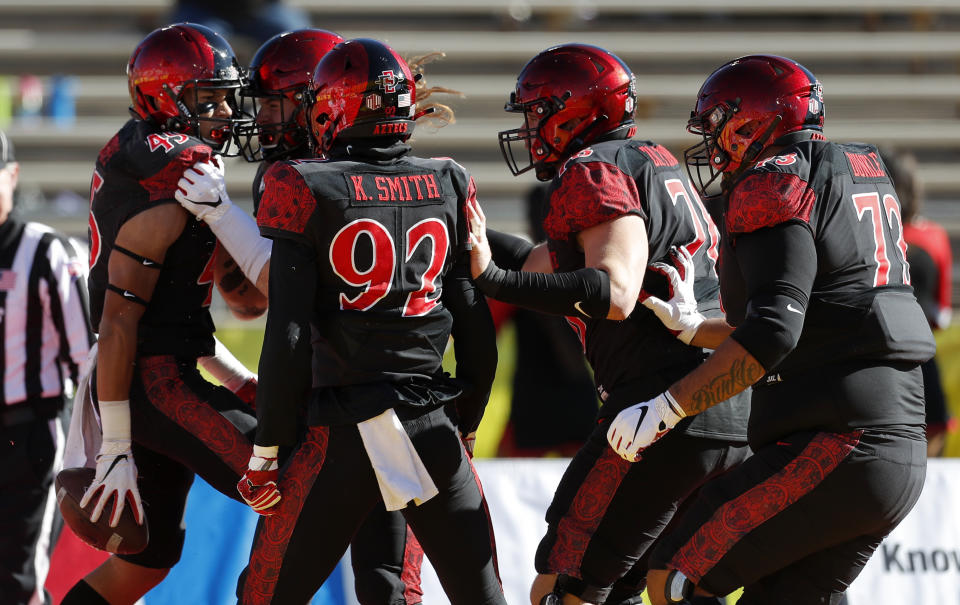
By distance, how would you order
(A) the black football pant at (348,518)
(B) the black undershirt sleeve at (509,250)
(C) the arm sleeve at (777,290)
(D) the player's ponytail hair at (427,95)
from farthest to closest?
(B) the black undershirt sleeve at (509,250) → (D) the player's ponytail hair at (427,95) → (A) the black football pant at (348,518) → (C) the arm sleeve at (777,290)

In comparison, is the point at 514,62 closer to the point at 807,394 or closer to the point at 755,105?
the point at 755,105

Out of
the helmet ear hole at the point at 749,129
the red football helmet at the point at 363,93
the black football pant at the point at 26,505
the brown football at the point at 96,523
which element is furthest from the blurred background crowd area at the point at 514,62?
the red football helmet at the point at 363,93

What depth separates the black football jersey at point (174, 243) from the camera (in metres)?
3.44

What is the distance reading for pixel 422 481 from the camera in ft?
9.61

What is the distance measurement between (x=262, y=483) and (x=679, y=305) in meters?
1.20

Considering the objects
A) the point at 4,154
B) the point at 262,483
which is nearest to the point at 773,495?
the point at 262,483

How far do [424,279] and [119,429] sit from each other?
3.56 ft

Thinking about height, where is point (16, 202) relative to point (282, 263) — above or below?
below

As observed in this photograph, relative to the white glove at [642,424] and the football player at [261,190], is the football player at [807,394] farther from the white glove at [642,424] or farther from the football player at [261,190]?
the football player at [261,190]

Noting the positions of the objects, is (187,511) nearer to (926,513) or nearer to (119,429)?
(119,429)

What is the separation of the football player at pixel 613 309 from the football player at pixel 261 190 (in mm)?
456

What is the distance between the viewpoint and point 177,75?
3596 mm

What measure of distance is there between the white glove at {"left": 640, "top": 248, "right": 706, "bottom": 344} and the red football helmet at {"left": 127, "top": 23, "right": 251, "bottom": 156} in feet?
4.72

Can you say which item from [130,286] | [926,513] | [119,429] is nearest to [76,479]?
[119,429]
